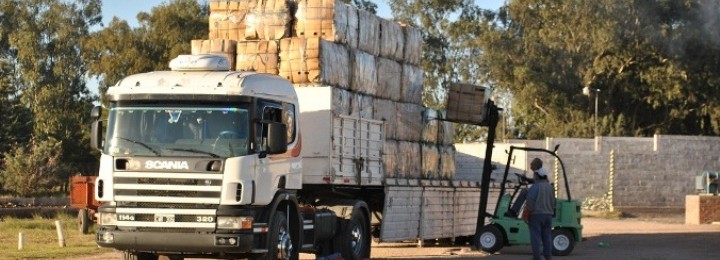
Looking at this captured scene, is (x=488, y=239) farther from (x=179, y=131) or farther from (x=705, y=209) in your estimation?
(x=705, y=209)

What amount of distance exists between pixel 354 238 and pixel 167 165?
495cm

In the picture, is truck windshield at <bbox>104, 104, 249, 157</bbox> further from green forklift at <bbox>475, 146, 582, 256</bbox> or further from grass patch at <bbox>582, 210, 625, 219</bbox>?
grass patch at <bbox>582, 210, 625, 219</bbox>

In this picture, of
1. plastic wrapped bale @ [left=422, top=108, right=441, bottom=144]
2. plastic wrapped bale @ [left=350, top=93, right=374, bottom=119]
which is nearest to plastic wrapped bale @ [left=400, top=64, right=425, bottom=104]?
plastic wrapped bale @ [left=422, top=108, right=441, bottom=144]

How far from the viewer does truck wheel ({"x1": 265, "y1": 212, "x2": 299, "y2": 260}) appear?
16.3 meters

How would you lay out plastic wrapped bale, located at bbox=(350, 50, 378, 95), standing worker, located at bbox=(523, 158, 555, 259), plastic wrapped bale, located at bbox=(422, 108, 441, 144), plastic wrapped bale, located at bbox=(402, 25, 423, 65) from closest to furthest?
1. standing worker, located at bbox=(523, 158, 555, 259)
2. plastic wrapped bale, located at bbox=(350, 50, 378, 95)
3. plastic wrapped bale, located at bbox=(402, 25, 423, 65)
4. plastic wrapped bale, located at bbox=(422, 108, 441, 144)

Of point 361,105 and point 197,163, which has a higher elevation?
point 361,105

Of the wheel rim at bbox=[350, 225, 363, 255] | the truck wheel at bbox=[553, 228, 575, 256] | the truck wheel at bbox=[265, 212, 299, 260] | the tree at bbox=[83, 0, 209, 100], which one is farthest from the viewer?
the tree at bbox=[83, 0, 209, 100]

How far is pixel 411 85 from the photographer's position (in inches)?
941

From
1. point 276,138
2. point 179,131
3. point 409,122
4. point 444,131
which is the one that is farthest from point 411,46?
point 179,131

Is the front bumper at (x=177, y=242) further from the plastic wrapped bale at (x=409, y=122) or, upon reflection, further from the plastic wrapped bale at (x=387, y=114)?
the plastic wrapped bale at (x=409, y=122)

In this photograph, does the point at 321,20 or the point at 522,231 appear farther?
the point at 522,231

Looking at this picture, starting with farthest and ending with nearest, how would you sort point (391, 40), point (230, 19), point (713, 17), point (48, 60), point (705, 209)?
point (48, 60) < point (713, 17) < point (705, 209) < point (391, 40) < point (230, 19)

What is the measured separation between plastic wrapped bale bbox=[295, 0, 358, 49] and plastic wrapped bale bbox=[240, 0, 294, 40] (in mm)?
163

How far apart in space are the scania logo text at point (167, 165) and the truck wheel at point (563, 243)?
31.2 feet
